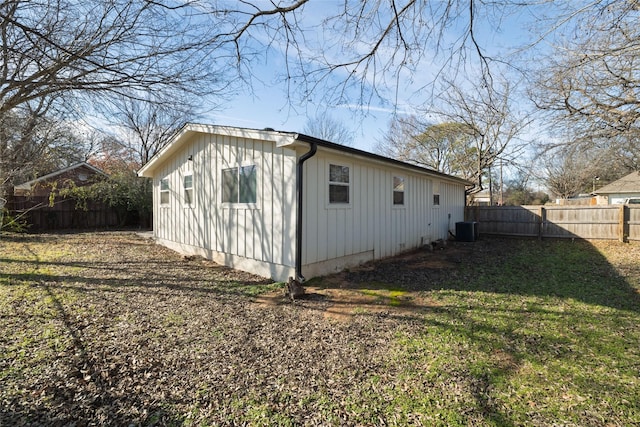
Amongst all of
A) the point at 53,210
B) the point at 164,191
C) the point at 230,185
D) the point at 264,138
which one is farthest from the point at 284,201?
the point at 53,210

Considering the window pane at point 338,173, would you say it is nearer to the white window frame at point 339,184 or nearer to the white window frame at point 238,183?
the white window frame at point 339,184

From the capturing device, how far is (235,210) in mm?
7051

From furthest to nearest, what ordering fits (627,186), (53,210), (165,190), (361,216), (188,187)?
(627,186) < (53,210) < (165,190) < (188,187) < (361,216)

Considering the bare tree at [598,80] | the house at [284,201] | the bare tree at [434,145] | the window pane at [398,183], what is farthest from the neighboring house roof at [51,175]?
the bare tree at [598,80]

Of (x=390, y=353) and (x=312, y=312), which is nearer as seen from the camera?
(x=390, y=353)

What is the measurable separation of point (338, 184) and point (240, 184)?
7.27ft

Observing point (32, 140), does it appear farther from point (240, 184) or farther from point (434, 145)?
point (434, 145)

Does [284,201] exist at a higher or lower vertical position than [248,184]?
lower

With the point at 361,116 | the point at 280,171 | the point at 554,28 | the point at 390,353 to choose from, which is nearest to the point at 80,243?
the point at 280,171

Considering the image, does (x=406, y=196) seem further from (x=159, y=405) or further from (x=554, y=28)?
(x=159, y=405)

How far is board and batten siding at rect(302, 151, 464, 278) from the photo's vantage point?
238 inches

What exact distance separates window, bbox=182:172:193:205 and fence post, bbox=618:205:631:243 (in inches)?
564

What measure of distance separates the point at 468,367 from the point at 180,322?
350 cm

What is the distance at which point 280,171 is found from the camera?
5.95 m
